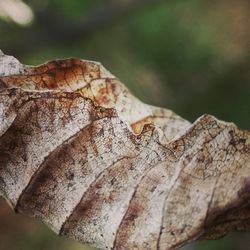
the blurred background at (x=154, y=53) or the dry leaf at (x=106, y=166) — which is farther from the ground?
the blurred background at (x=154, y=53)

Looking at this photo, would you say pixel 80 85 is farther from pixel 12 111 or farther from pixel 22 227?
pixel 22 227

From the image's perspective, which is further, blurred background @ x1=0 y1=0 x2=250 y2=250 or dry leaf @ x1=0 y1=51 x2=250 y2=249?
blurred background @ x1=0 y1=0 x2=250 y2=250

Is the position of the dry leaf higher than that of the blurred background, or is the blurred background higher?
the blurred background

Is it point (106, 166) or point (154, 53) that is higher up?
point (154, 53)

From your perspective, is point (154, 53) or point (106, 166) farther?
point (154, 53)

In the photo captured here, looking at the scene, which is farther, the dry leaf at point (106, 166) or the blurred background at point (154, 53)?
the blurred background at point (154, 53)
